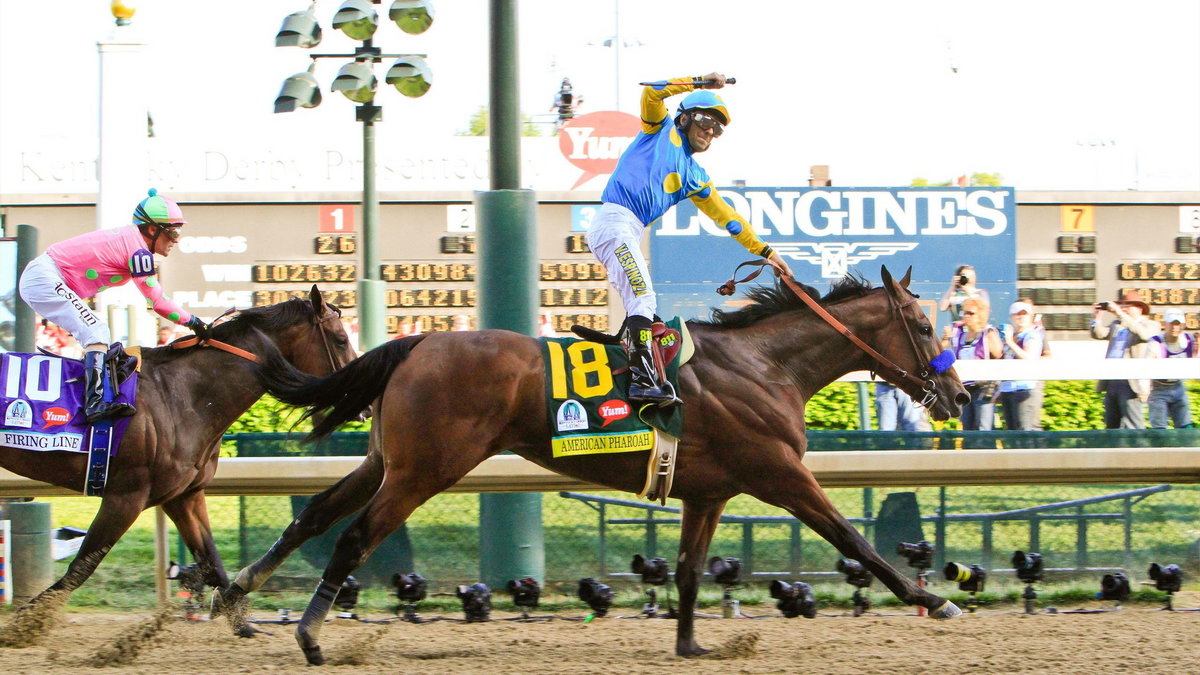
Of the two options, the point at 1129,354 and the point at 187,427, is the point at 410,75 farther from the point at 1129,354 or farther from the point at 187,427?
the point at 1129,354

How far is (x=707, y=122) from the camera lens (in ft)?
17.5

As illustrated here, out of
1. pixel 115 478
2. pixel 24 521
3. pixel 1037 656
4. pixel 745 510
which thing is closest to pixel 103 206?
pixel 24 521

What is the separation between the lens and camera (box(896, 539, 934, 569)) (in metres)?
6.04

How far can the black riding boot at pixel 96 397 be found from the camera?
5.40 m

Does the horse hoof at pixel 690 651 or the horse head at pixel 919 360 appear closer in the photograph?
the horse hoof at pixel 690 651

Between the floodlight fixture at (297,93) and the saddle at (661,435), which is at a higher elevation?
the floodlight fixture at (297,93)

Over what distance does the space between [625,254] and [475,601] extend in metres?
1.89

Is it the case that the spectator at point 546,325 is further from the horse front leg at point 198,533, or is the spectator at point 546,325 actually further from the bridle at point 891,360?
the bridle at point 891,360

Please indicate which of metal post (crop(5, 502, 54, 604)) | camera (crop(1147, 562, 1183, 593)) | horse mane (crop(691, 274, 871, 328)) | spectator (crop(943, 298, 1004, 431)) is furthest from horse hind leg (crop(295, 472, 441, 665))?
spectator (crop(943, 298, 1004, 431))

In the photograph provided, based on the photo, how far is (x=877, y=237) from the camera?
543 inches

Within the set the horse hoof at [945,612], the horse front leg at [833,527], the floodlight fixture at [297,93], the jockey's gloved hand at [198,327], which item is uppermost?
the floodlight fixture at [297,93]

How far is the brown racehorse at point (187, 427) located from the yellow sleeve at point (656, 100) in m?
1.80

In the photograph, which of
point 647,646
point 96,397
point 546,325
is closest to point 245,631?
point 96,397

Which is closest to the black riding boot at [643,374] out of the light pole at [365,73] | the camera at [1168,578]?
the camera at [1168,578]
